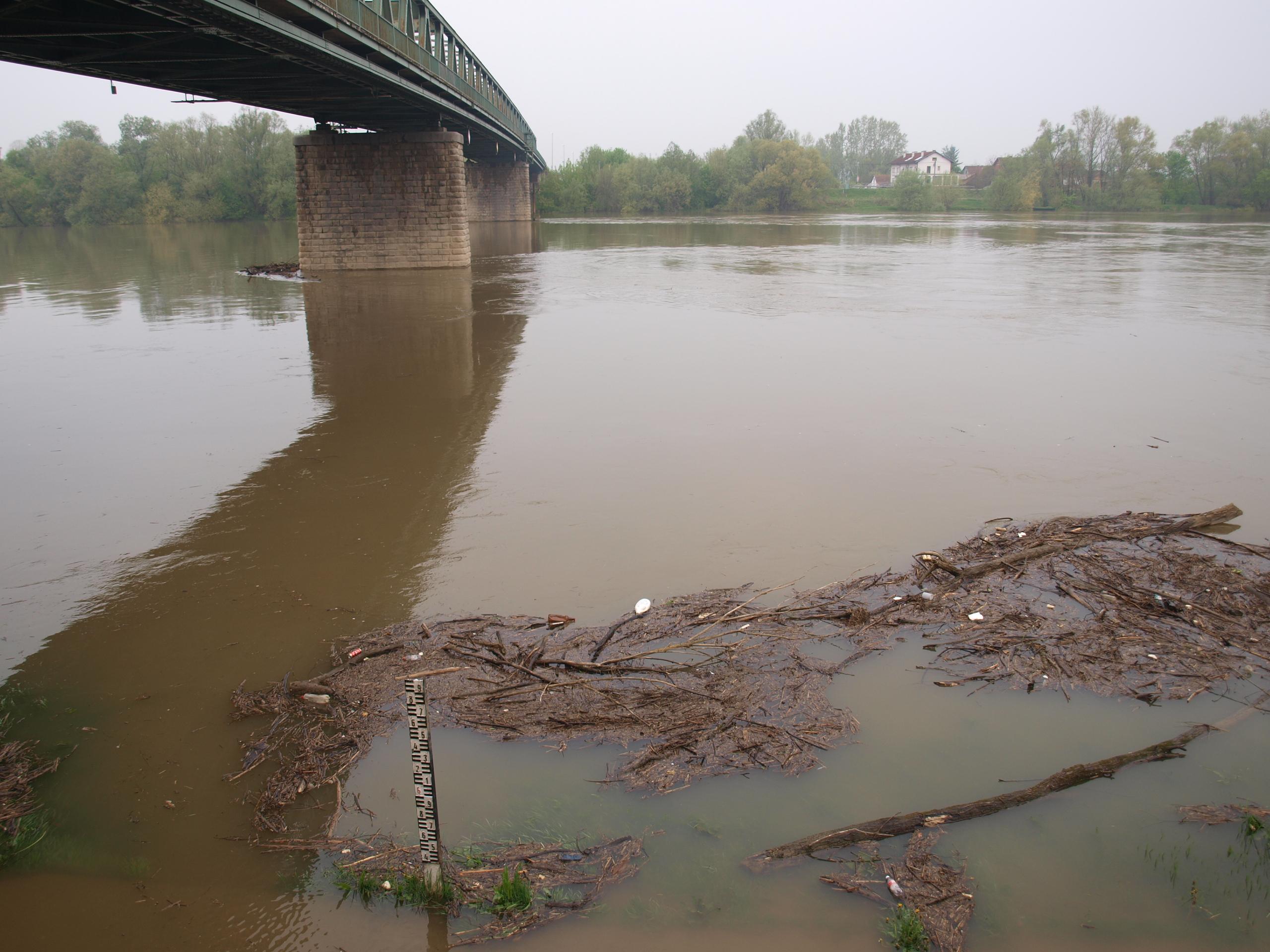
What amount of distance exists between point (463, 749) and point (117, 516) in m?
5.32

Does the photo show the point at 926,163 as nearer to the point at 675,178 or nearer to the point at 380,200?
the point at 675,178

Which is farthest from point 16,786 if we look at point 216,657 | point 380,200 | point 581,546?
point 380,200

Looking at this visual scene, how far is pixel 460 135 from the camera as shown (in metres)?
31.8

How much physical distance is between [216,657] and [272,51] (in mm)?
16410

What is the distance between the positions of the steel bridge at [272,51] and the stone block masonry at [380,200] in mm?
1156

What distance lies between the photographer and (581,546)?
7.42 meters

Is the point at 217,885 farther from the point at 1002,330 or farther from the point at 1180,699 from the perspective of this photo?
the point at 1002,330

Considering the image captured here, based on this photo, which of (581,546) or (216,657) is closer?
(216,657)

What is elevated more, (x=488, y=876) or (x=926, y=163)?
(x=926, y=163)

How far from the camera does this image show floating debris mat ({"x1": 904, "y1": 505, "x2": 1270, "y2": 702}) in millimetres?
5332

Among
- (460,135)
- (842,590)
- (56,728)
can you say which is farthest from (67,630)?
(460,135)

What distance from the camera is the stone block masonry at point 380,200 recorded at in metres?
30.9

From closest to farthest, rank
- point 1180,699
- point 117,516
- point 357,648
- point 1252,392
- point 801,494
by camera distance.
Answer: point 1180,699 < point 357,648 < point 117,516 < point 801,494 < point 1252,392

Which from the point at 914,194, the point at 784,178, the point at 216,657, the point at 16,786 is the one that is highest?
the point at 784,178
